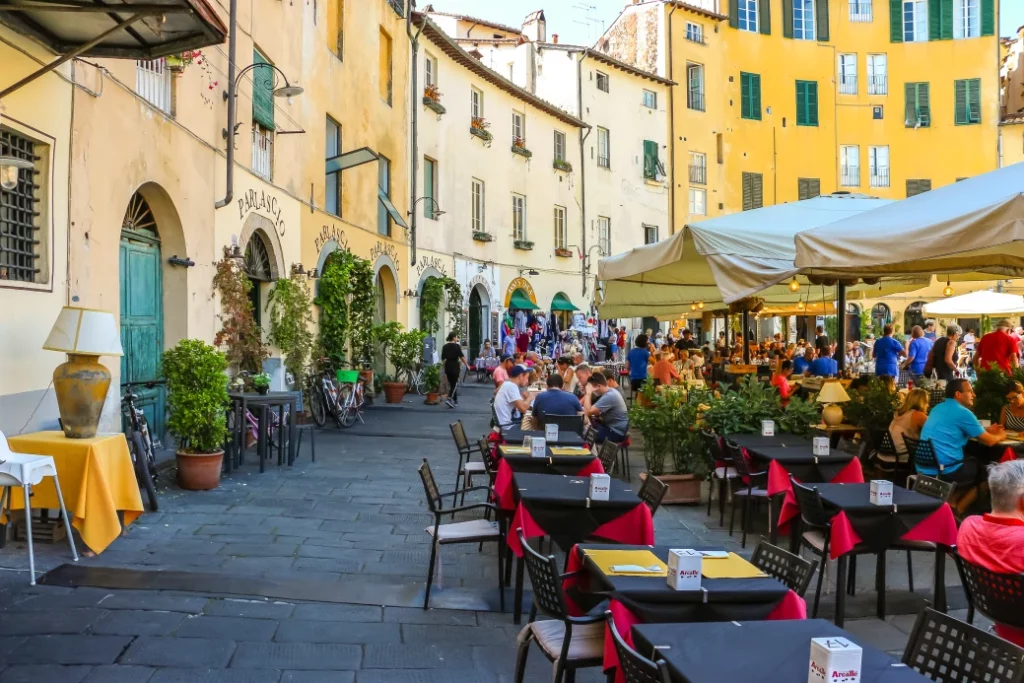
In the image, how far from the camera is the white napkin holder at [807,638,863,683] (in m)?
2.40

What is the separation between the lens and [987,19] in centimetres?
3244

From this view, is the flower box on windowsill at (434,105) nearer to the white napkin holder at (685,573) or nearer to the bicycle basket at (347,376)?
the bicycle basket at (347,376)

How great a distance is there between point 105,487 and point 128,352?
307cm

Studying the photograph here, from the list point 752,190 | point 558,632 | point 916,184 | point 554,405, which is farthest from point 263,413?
point 916,184

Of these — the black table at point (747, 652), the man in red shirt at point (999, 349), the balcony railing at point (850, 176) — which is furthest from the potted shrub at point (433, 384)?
the balcony railing at point (850, 176)

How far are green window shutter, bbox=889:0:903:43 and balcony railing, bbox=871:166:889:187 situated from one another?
482 cm

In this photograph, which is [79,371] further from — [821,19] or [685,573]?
[821,19]

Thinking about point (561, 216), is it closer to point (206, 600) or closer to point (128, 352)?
point (128, 352)

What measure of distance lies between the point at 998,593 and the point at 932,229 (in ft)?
8.46

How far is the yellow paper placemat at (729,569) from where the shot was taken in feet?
11.5

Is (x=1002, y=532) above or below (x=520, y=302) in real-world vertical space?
below

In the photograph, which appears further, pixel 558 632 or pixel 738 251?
pixel 738 251

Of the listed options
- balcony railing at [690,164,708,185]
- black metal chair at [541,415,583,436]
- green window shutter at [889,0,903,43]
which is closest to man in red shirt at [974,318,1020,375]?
black metal chair at [541,415,583,436]

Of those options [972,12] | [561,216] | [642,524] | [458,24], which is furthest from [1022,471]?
[972,12]
